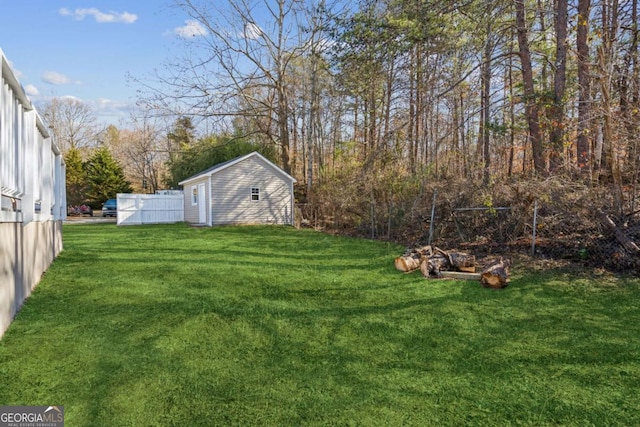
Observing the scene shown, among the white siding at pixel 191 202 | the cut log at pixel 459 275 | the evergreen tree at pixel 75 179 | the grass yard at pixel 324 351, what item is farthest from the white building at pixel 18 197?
the evergreen tree at pixel 75 179

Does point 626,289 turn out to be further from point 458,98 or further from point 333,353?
point 458,98

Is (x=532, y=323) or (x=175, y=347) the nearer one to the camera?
(x=175, y=347)

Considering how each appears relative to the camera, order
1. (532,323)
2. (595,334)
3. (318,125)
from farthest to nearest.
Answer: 1. (318,125)
2. (532,323)
3. (595,334)

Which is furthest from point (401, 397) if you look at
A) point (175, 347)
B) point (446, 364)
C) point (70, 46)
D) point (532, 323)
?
point (70, 46)

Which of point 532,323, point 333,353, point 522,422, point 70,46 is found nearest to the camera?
point 522,422

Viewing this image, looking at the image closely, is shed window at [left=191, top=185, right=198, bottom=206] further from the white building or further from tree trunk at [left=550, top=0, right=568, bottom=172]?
tree trunk at [left=550, top=0, right=568, bottom=172]

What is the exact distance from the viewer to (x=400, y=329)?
3.45m

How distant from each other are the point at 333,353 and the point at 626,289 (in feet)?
13.3

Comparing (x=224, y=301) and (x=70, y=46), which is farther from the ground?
(x=70, y=46)

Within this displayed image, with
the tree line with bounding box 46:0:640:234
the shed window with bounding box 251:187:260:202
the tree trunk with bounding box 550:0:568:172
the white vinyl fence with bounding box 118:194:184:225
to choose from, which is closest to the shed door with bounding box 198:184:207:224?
the shed window with bounding box 251:187:260:202

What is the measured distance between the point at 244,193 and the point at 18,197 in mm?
12239

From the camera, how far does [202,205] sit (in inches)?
609

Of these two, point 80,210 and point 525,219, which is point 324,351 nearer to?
point 525,219

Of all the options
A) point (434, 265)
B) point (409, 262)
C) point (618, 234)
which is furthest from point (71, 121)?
point (618, 234)
